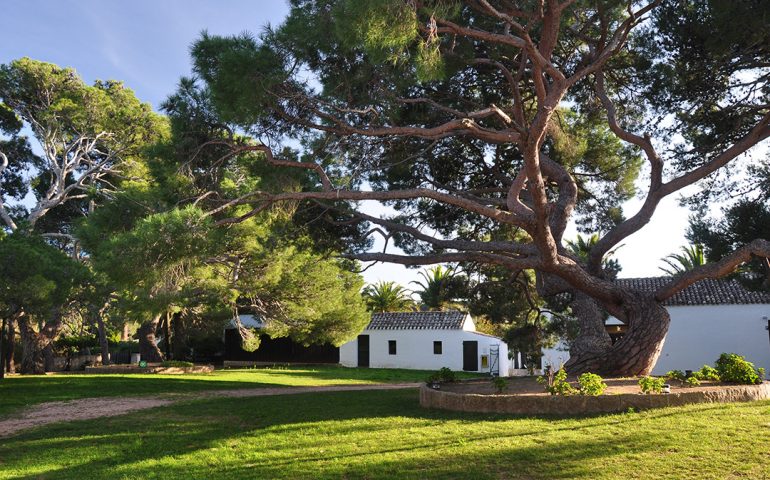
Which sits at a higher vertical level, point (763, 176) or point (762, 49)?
point (762, 49)

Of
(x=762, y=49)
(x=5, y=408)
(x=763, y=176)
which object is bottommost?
(x=5, y=408)

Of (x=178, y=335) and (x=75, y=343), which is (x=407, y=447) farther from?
(x=75, y=343)

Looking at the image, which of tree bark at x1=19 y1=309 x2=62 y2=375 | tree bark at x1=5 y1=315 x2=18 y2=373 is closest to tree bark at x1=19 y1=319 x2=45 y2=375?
tree bark at x1=19 y1=309 x2=62 y2=375

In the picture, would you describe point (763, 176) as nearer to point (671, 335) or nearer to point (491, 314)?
point (491, 314)

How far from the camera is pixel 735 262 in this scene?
465 inches

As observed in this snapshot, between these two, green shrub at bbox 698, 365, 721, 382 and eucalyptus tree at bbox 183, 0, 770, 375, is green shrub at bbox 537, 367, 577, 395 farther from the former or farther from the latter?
green shrub at bbox 698, 365, 721, 382

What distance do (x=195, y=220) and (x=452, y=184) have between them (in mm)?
7417

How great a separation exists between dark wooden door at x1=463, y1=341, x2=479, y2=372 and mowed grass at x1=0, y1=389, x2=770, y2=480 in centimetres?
2382

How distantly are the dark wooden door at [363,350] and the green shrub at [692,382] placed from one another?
85.8 ft

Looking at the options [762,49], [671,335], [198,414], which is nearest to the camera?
[762,49]

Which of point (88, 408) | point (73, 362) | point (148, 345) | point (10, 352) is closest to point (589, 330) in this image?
point (88, 408)

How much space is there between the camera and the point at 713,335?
25141mm

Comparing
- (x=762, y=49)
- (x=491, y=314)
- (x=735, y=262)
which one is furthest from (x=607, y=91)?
(x=491, y=314)

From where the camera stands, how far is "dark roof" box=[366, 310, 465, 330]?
115 feet
